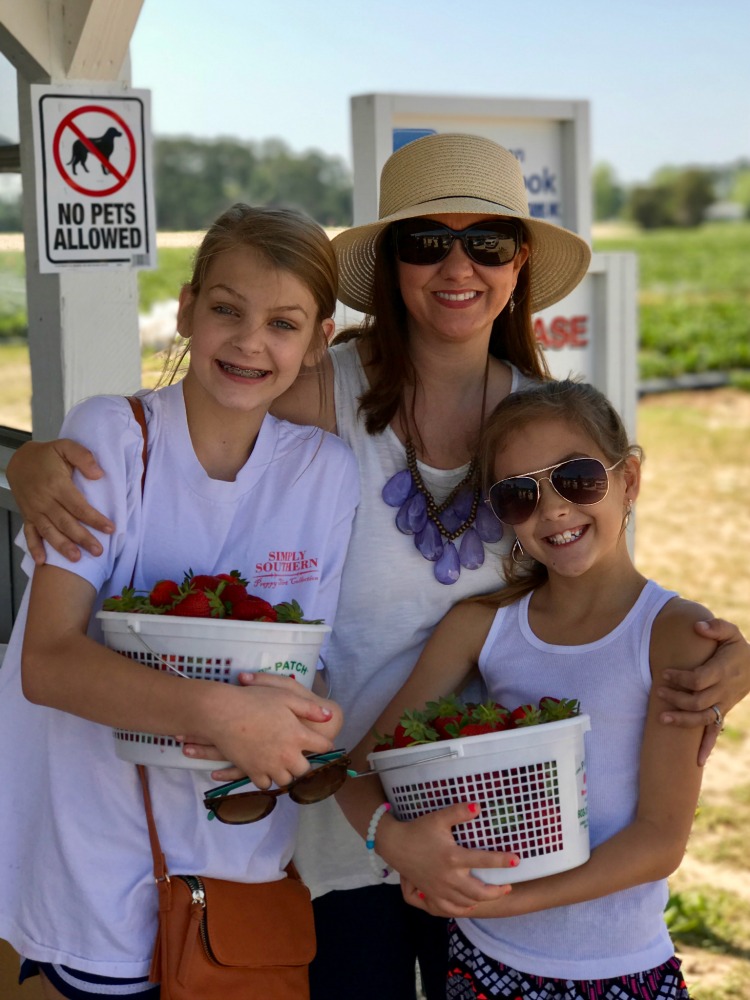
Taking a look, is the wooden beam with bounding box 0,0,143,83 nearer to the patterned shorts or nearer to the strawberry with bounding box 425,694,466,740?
the strawberry with bounding box 425,694,466,740

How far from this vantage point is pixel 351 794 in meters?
2.07

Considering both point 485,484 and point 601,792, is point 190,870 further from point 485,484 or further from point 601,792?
point 485,484

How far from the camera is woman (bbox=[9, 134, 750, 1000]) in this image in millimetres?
2203

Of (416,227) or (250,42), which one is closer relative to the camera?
(416,227)

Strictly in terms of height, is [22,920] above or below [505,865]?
below

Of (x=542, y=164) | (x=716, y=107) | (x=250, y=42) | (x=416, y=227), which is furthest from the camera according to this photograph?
(x=716, y=107)

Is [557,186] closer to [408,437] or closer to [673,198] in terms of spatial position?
[408,437]

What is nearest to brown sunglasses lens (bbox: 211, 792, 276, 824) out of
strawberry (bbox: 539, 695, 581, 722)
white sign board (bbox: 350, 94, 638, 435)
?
strawberry (bbox: 539, 695, 581, 722)

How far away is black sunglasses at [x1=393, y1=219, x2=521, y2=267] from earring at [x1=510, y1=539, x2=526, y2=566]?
21.0 inches

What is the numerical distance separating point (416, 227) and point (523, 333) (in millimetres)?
361

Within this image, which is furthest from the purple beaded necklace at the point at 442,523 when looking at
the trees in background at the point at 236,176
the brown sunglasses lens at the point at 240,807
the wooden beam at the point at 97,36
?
the trees in background at the point at 236,176

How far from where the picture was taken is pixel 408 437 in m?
2.27

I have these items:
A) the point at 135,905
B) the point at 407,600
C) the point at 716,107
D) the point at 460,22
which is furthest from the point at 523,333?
the point at 716,107

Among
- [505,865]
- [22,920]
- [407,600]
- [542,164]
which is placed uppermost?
[542,164]
